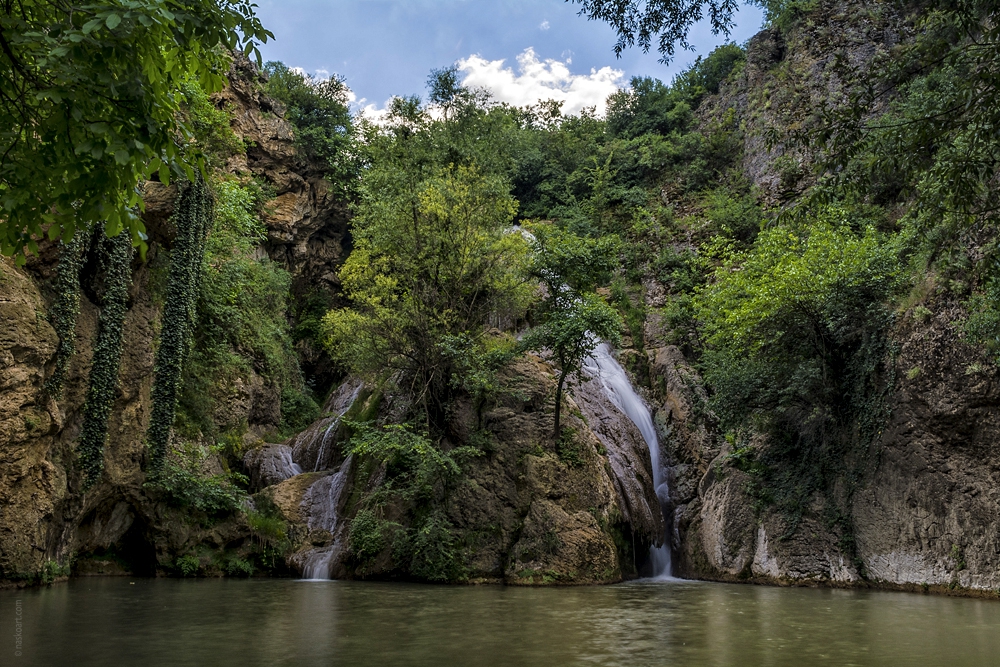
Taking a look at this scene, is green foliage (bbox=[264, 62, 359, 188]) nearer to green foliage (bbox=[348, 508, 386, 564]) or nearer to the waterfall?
the waterfall

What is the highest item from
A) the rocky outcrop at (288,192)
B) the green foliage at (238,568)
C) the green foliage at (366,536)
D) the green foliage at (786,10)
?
the green foliage at (786,10)

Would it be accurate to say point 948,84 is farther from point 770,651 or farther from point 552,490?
point 770,651

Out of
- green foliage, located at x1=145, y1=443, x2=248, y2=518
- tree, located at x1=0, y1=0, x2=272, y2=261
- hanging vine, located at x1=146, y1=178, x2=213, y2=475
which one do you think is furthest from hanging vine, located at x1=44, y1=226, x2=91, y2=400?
tree, located at x1=0, y1=0, x2=272, y2=261

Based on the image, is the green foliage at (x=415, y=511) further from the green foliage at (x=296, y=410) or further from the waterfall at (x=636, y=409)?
the green foliage at (x=296, y=410)

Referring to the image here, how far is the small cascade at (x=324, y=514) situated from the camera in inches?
696

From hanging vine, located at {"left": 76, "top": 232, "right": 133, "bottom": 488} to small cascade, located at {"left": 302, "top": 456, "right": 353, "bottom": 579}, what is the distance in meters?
5.92

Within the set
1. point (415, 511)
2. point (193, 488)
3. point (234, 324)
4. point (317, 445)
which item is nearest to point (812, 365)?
point (415, 511)

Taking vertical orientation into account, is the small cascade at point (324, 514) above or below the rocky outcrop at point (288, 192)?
below

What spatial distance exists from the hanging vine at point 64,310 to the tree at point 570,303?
37.2 feet

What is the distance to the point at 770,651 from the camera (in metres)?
6.96

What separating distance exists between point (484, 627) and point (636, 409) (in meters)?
15.9

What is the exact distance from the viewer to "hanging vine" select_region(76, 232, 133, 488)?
1516cm

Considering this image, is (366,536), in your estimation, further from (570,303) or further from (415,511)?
(570,303)

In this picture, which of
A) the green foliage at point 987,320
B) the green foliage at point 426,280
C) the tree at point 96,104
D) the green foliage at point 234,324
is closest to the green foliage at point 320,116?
the green foliage at point 234,324
